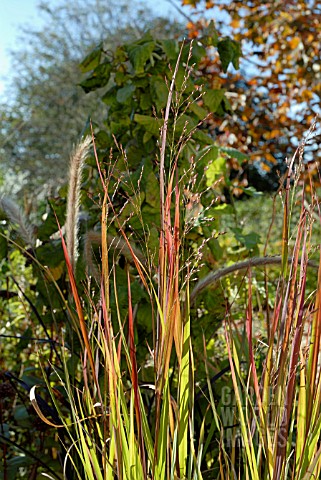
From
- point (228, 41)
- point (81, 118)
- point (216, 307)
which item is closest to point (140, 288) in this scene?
point (216, 307)

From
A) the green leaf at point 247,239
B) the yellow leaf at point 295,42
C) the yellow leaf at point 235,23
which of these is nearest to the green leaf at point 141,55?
the green leaf at point 247,239

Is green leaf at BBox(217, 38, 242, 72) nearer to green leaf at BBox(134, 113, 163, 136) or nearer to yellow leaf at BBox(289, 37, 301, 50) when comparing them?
green leaf at BBox(134, 113, 163, 136)

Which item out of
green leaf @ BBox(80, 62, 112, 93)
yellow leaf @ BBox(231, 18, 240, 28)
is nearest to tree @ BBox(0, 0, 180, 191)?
yellow leaf @ BBox(231, 18, 240, 28)

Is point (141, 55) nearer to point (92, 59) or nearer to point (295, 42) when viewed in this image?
point (92, 59)

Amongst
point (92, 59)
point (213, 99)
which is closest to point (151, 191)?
point (213, 99)

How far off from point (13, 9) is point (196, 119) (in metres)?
11.2

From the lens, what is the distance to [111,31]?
11961 mm

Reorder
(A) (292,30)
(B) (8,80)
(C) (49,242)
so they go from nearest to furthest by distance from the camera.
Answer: (C) (49,242) → (A) (292,30) → (B) (8,80)

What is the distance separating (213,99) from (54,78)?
33.9 feet

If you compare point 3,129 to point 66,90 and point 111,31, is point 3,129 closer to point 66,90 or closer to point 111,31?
point 66,90

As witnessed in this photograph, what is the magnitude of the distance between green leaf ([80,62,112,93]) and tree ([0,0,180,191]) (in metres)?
9.46

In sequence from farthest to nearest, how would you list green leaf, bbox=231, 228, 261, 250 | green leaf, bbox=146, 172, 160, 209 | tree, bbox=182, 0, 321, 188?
tree, bbox=182, 0, 321, 188 → green leaf, bbox=231, 228, 261, 250 → green leaf, bbox=146, 172, 160, 209

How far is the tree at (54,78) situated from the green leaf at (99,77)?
946 centimetres

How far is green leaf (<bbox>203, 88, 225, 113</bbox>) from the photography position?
2.00 metres
